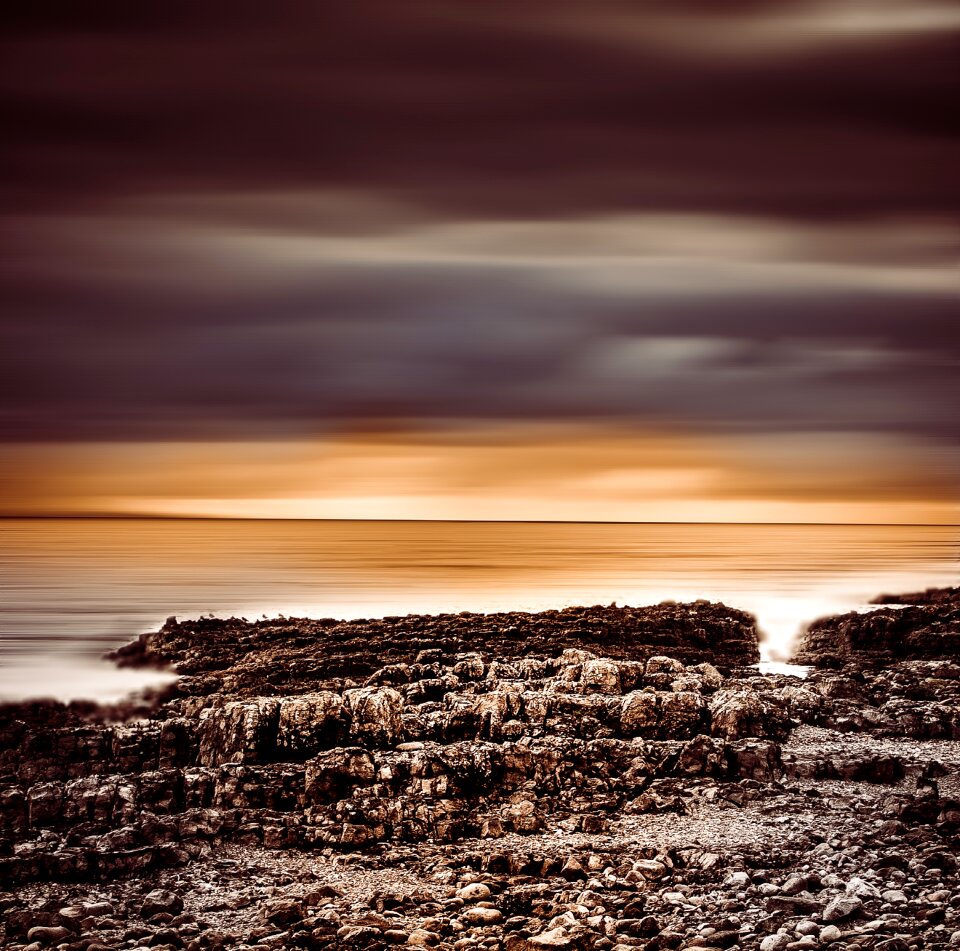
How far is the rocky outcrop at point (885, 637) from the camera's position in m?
26.1

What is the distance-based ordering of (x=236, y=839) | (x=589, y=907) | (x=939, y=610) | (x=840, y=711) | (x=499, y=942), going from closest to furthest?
(x=499, y=942) < (x=589, y=907) < (x=236, y=839) < (x=840, y=711) < (x=939, y=610)

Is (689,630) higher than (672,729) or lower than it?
higher

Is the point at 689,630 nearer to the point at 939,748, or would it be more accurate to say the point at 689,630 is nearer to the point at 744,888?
the point at 939,748

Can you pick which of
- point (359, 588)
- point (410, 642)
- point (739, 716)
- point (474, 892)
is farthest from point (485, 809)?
point (359, 588)

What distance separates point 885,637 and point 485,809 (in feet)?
52.4

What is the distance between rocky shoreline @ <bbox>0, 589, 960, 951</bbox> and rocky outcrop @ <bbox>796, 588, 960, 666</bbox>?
3.59 metres

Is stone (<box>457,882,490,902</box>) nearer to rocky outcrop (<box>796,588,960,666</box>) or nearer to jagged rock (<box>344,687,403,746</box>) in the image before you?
jagged rock (<box>344,687,403,746</box>)

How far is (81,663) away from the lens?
32125 mm

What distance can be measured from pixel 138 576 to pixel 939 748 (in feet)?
218

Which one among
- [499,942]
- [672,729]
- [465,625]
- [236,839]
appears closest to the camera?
[499,942]

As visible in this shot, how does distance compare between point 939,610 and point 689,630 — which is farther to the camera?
point 939,610

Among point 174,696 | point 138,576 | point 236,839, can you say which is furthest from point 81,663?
point 138,576

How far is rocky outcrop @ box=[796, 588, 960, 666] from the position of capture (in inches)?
1029

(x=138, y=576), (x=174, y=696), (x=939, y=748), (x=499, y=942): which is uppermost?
(x=138, y=576)
